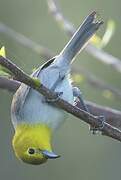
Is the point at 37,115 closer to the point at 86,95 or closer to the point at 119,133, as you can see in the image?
the point at 119,133

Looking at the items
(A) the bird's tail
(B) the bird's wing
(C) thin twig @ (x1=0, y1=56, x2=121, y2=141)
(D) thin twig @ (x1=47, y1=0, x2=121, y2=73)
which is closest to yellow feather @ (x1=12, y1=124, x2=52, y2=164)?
(B) the bird's wing

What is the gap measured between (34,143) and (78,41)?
2.37 ft

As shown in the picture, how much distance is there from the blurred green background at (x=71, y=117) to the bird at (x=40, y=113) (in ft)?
17.1

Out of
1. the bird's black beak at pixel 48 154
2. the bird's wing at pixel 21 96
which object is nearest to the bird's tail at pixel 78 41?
the bird's wing at pixel 21 96

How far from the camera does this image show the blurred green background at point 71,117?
9.95 m

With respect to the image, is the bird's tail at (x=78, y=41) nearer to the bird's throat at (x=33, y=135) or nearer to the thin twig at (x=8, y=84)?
the thin twig at (x=8, y=84)

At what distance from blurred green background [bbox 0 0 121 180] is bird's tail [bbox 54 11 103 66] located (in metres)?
5.01

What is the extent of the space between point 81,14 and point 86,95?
1182 mm

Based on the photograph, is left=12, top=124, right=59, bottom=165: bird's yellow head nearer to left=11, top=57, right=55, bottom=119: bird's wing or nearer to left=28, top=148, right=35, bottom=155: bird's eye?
left=28, top=148, right=35, bottom=155: bird's eye

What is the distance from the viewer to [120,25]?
10.1m

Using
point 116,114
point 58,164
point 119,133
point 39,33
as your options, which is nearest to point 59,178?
point 58,164

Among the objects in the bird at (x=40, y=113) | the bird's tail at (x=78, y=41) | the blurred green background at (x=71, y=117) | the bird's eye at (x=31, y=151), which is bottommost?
the bird's eye at (x=31, y=151)

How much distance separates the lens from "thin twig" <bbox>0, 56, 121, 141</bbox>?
11.1 ft

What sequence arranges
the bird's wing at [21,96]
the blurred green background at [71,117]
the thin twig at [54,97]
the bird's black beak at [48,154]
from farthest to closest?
the blurred green background at [71,117], the bird's wing at [21,96], the bird's black beak at [48,154], the thin twig at [54,97]
